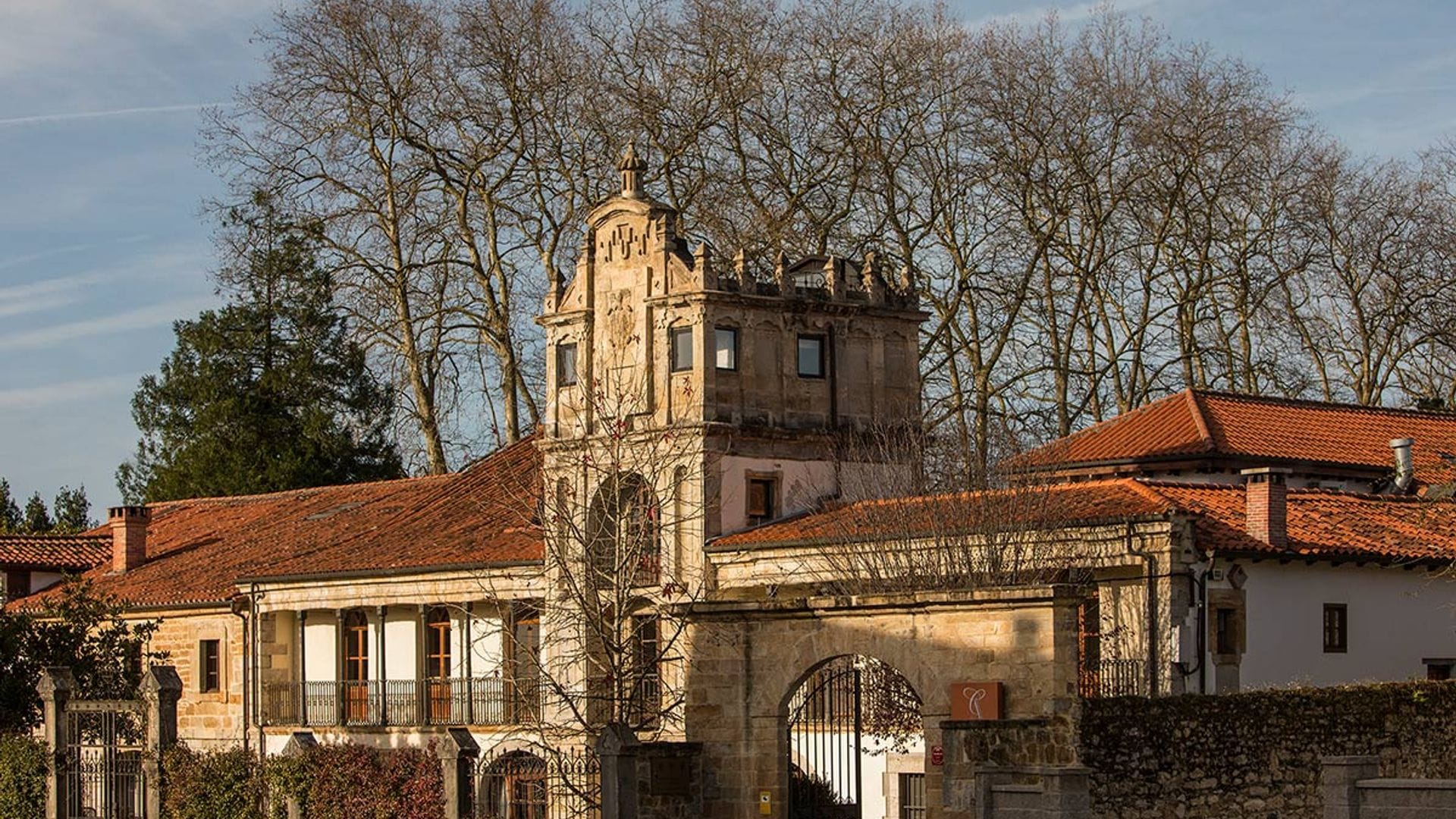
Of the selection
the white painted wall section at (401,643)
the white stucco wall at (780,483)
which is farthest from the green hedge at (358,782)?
the white painted wall section at (401,643)

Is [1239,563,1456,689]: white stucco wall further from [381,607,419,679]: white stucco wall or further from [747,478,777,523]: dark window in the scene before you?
[381,607,419,679]: white stucco wall

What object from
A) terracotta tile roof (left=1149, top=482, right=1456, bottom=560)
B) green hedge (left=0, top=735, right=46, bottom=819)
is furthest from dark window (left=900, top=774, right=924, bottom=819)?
green hedge (left=0, top=735, right=46, bottom=819)

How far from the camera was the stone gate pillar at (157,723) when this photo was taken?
108 ft

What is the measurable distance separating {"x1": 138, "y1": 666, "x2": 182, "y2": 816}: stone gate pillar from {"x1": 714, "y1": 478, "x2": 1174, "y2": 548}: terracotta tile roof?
30.7ft

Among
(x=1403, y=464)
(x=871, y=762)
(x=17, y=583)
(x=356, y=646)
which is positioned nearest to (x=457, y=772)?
(x=871, y=762)

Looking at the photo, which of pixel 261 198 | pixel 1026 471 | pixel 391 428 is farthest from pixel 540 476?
pixel 391 428

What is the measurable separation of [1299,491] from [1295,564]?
11.1 ft

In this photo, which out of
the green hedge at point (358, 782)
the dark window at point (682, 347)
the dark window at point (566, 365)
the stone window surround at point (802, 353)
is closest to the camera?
the green hedge at point (358, 782)

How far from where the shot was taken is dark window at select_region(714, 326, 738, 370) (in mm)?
39500

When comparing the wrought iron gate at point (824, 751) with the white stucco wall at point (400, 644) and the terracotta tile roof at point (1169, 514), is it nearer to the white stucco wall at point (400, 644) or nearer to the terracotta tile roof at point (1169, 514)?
the terracotta tile roof at point (1169, 514)

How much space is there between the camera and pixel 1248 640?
34188 millimetres

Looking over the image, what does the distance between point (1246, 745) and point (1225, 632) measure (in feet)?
19.2

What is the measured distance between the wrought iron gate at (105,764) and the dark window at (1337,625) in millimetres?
16082

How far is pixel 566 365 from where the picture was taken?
41688 mm
